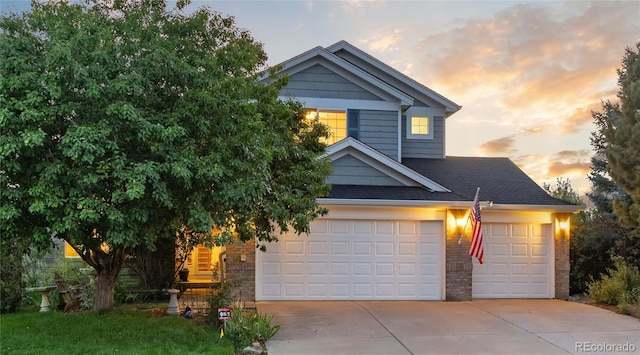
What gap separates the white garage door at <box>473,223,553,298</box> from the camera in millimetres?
12688

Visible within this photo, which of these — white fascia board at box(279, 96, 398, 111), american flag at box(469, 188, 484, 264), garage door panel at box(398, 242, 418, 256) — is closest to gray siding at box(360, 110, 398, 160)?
white fascia board at box(279, 96, 398, 111)

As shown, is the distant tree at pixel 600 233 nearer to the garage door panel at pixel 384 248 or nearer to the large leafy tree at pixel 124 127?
the garage door panel at pixel 384 248

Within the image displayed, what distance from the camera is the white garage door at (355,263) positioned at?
11953 mm

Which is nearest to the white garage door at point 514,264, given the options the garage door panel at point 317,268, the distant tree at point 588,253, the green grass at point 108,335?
the distant tree at point 588,253

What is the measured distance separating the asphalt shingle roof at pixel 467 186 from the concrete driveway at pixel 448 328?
2707 mm

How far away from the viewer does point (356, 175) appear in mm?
12898

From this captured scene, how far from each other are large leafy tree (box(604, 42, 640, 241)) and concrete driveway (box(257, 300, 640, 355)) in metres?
2.61

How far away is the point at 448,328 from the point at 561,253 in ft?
18.8

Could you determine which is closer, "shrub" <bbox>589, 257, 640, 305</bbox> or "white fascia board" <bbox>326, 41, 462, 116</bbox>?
"shrub" <bbox>589, 257, 640, 305</bbox>

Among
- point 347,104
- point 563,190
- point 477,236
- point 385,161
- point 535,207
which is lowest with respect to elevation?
point 477,236

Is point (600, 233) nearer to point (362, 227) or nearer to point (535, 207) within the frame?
point (535, 207)

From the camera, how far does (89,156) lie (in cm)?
548

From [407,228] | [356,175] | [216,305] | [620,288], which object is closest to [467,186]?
[407,228]

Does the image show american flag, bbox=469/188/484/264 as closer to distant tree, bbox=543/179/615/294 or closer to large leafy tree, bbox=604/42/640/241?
large leafy tree, bbox=604/42/640/241
